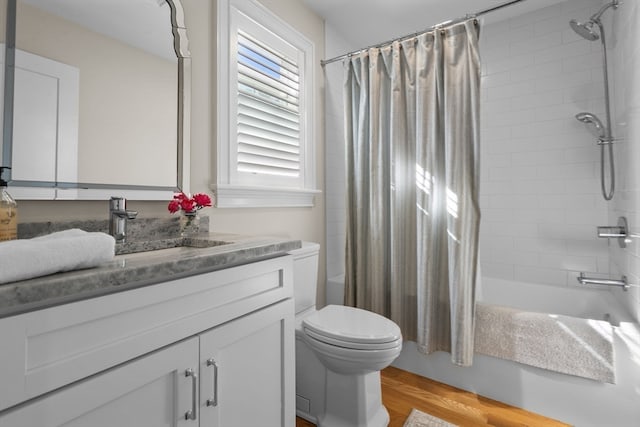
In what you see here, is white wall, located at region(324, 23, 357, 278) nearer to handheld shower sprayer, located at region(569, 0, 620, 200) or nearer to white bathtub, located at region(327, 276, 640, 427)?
white bathtub, located at region(327, 276, 640, 427)

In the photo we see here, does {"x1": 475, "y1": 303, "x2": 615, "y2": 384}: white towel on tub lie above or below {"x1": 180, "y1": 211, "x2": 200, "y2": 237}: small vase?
below

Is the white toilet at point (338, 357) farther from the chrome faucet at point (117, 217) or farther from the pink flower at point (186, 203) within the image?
the chrome faucet at point (117, 217)

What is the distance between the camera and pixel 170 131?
54.8 inches

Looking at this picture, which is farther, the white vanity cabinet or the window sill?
the window sill

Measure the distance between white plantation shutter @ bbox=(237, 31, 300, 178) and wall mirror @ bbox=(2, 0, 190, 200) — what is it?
36 centimetres

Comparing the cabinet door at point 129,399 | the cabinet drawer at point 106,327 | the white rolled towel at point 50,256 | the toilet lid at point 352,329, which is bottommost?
the toilet lid at point 352,329

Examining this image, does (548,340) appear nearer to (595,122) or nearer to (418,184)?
(418,184)

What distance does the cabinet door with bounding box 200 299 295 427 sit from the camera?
865 mm

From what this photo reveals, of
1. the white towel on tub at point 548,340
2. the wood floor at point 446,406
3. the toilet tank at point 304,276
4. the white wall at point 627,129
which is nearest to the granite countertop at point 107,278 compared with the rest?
the toilet tank at point 304,276

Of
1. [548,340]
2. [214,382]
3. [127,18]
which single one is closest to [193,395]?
[214,382]

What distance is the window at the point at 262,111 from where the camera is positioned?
1627mm

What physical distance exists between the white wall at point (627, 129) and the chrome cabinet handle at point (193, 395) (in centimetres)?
191

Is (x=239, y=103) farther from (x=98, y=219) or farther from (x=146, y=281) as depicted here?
(x=146, y=281)

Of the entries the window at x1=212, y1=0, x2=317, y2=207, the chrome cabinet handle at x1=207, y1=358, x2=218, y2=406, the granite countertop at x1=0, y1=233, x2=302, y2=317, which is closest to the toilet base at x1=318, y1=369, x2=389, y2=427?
the chrome cabinet handle at x1=207, y1=358, x2=218, y2=406
